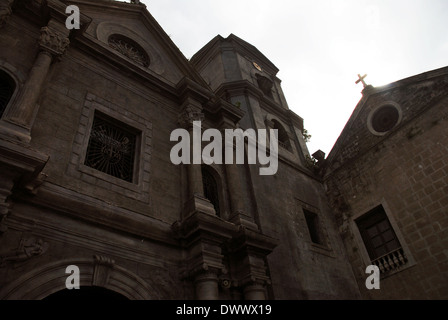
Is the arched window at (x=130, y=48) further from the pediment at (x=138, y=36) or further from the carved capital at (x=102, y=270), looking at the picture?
the carved capital at (x=102, y=270)

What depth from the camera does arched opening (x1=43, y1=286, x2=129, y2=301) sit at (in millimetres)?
5769

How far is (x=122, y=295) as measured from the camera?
19.3ft

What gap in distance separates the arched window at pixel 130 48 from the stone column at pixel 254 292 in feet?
23.6

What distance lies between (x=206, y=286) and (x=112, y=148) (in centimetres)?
378

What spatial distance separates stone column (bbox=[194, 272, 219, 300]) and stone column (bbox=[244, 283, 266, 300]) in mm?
978

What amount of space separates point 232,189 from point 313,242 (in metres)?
3.76

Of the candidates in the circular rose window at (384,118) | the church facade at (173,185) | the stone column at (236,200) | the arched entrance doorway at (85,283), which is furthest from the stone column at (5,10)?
the circular rose window at (384,118)

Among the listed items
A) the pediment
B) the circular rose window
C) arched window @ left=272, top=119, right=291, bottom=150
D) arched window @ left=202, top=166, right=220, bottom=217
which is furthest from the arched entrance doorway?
the circular rose window

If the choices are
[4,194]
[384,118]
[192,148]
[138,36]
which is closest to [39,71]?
[4,194]

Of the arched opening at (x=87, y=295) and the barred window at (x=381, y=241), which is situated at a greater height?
the barred window at (x=381, y=241)

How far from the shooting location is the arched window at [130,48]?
1048 centimetres

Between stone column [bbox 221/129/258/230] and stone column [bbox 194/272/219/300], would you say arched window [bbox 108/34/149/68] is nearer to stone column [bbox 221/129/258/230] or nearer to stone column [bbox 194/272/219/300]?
stone column [bbox 221/129/258/230]

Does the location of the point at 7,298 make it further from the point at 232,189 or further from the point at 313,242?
the point at 313,242
